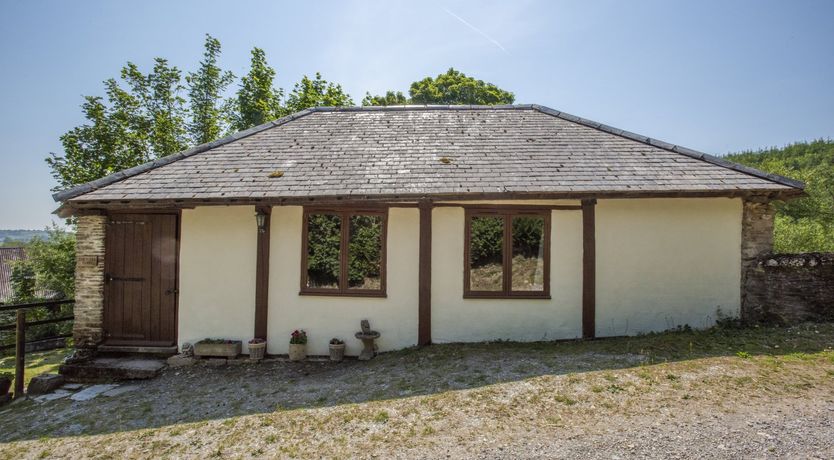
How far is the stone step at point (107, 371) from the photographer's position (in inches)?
261

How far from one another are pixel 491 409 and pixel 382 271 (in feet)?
11.9

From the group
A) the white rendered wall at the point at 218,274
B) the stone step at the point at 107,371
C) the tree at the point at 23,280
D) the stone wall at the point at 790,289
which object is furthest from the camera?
the tree at the point at 23,280

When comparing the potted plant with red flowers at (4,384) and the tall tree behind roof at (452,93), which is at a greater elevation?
the tall tree behind roof at (452,93)

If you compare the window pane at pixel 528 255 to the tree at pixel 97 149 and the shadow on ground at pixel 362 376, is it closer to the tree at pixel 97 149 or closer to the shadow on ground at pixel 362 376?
the shadow on ground at pixel 362 376

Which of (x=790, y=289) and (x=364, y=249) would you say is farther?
(x=364, y=249)

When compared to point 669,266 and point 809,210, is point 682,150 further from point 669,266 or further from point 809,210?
point 809,210

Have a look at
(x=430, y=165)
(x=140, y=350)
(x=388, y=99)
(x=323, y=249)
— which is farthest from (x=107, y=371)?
(x=388, y=99)

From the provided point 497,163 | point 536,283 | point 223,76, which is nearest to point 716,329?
point 536,283

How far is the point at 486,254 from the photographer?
7449 mm

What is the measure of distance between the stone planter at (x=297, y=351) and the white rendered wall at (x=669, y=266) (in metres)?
5.67

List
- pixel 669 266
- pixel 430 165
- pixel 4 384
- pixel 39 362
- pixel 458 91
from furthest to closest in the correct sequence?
1. pixel 458 91
2. pixel 39 362
3. pixel 430 165
4. pixel 669 266
5. pixel 4 384

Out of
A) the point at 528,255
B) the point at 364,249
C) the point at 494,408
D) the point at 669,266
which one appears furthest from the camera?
the point at 364,249

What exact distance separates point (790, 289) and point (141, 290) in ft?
39.9

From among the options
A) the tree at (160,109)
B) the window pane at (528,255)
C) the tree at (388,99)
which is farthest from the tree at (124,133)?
the window pane at (528,255)
